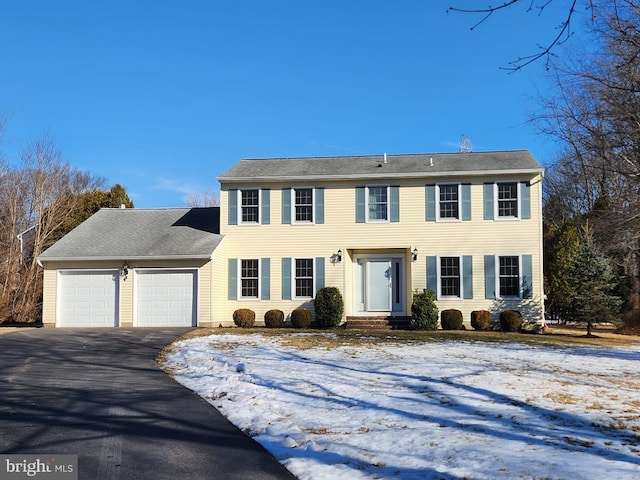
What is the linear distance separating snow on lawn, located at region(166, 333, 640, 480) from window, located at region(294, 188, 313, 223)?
9128mm

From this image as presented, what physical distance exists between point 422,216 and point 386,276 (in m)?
2.56

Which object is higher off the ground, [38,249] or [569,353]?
[38,249]

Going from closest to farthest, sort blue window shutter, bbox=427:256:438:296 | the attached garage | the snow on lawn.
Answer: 1. the snow on lawn
2. the attached garage
3. blue window shutter, bbox=427:256:438:296

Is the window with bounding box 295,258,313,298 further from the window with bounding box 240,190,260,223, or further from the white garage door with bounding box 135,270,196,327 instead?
the white garage door with bounding box 135,270,196,327

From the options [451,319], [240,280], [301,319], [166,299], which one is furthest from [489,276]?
[166,299]

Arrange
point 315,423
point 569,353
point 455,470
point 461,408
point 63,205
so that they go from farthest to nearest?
1. point 63,205
2. point 569,353
3. point 461,408
4. point 315,423
5. point 455,470

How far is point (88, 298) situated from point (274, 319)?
6.62 metres

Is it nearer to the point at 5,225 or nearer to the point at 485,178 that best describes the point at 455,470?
the point at 485,178

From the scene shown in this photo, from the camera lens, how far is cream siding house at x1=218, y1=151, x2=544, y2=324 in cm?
2034

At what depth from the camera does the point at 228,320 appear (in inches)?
831

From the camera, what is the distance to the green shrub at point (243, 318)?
20453 mm

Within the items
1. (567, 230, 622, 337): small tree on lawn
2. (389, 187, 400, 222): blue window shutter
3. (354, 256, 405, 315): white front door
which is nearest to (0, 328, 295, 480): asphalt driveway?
(354, 256, 405, 315): white front door

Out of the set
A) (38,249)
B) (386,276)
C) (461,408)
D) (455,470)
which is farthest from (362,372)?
(38,249)

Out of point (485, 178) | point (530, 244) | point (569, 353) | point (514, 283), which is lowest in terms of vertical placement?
point (569, 353)
